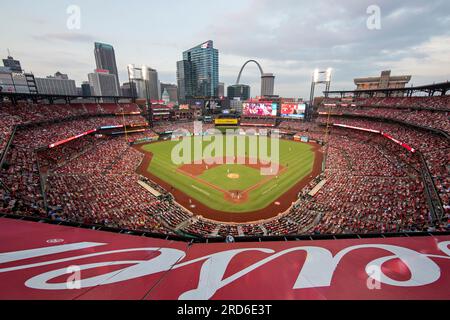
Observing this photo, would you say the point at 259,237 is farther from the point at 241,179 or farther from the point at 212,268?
the point at 241,179

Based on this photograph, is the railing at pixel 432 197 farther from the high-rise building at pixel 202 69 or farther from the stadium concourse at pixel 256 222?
the high-rise building at pixel 202 69

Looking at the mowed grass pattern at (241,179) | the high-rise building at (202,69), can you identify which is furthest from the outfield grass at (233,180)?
the high-rise building at (202,69)

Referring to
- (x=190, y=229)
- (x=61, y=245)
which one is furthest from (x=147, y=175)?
(x=61, y=245)

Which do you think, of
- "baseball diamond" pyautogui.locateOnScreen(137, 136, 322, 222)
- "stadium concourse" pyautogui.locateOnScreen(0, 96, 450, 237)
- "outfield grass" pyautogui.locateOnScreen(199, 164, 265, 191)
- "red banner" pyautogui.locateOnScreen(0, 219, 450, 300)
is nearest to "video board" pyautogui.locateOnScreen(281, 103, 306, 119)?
"stadium concourse" pyautogui.locateOnScreen(0, 96, 450, 237)

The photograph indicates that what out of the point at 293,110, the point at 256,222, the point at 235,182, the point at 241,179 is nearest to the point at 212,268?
the point at 256,222
